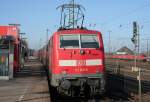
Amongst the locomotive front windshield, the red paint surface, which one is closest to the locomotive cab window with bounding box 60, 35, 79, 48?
the locomotive front windshield

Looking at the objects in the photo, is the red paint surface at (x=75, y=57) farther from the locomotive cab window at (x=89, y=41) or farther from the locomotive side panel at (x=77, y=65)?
the locomotive cab window at (x=89, y=41)

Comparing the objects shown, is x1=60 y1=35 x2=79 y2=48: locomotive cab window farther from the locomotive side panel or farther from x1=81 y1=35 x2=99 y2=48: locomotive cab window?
x1=81 y1=35 x2=99 y2=48: locomotive cab window

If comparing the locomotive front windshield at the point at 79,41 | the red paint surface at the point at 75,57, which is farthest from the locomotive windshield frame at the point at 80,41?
the red paint surface at the point at 75,57

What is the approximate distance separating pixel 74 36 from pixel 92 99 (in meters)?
2.99

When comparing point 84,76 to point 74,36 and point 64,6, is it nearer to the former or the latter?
point 74,36

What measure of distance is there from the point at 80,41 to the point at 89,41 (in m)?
0.40

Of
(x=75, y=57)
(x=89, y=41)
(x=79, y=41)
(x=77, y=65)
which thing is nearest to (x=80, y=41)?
(x=79, y=41)

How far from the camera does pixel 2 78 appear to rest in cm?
2631

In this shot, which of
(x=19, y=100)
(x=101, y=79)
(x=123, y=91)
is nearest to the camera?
(x=19, y=100)

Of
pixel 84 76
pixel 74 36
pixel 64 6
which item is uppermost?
pixel 64 6

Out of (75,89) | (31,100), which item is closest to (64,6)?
(75,89)

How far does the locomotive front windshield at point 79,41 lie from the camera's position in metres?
17.9

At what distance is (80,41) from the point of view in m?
18.0

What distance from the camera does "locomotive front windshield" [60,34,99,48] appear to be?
17875mm
